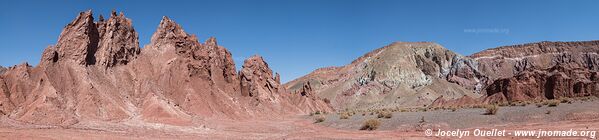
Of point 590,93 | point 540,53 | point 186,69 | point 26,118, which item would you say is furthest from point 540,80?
point 540,53

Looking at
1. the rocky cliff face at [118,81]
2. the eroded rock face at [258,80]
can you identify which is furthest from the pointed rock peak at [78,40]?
the eroded rock face at [258,80]

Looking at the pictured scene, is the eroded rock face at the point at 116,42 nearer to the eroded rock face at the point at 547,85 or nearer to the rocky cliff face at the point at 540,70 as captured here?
the eroded rock face at the point at 547,85

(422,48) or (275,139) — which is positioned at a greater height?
(422,48)

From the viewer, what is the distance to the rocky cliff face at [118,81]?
3228 cm

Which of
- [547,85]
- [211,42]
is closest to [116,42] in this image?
[211,42]

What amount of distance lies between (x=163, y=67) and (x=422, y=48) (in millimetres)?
Answer: 126353

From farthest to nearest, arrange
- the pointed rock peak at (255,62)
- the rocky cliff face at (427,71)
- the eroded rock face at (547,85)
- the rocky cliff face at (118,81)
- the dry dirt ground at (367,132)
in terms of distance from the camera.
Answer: the rocky cliff face at (427,71), the pointed rock peak at (255,62), the eroded rock face at (547,85), the rocky cliff face at (118,81), the dry dirt ground at (367,132)

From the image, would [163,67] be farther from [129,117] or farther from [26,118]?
[26,118]

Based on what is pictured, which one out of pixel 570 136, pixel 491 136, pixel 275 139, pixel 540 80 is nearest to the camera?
pixel 570 136

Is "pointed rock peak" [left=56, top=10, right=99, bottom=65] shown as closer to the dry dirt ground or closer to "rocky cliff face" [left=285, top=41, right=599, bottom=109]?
the dry dirt ground

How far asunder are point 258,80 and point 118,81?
37544 millimetres

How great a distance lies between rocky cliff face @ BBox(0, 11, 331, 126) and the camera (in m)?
32.3

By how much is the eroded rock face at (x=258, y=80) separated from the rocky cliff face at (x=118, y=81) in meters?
6.62

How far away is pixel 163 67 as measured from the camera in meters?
46.2
